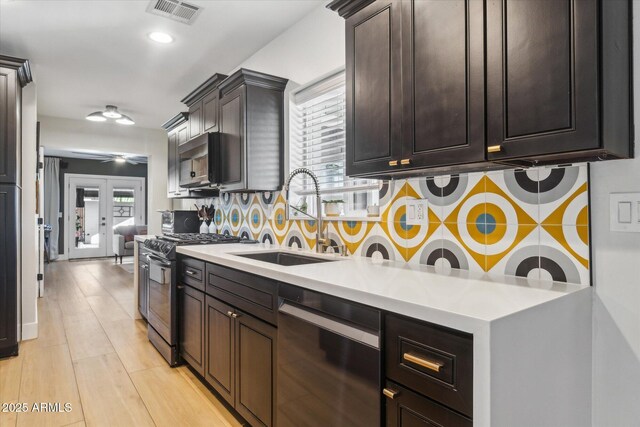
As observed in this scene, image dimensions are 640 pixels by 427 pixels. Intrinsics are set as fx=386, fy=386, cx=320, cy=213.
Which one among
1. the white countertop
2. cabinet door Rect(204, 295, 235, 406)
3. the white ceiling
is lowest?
cabinet door Rect(204, 295, 235, 406)

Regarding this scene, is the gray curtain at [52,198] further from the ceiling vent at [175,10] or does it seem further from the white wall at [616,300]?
the white wall at [616,300]

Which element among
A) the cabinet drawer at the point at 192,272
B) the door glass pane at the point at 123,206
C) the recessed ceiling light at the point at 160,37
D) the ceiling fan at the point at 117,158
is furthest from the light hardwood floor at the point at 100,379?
the door glass pane at the point at 123,206

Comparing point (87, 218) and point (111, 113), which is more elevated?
point (111, 113)

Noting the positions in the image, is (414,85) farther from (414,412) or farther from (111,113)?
(111,113)

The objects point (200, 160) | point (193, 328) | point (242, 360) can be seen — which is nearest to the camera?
point (242, 360)

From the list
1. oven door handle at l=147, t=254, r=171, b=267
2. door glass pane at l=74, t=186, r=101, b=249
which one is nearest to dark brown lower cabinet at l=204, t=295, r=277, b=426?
oven door handle at l=147, t=254, r=171, b=267

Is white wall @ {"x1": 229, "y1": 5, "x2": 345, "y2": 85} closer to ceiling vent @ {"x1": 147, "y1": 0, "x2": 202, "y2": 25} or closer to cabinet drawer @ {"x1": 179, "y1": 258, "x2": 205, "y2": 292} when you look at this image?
ceiling vent @ {"x1": 147, "y1": 0, "x2": 202, "y2": 25}

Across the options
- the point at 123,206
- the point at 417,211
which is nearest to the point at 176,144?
the point at 417,211

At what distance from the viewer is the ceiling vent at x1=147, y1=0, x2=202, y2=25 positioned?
2605 millimetres

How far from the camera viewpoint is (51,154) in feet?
28.6

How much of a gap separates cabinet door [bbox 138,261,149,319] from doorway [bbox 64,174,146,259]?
20.2ft

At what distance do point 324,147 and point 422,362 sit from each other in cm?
187

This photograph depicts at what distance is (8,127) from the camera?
2.99 meters

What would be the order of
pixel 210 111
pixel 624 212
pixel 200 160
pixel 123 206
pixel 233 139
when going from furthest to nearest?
pixel 123 206
pixel 200 160
pixel 210 111
pixel 233 139
pixel 624 212
